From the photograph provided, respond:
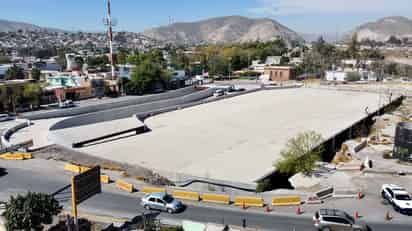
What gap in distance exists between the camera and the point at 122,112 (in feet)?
135

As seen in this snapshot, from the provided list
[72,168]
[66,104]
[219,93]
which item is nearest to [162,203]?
[72,168]

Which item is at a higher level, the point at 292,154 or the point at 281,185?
the point at 292,154

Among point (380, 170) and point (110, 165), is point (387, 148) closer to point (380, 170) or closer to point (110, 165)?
point (380, 170)

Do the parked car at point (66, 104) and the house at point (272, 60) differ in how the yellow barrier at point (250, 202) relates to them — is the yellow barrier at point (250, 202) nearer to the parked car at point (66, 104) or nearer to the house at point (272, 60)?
the parked car at point (66, 104)

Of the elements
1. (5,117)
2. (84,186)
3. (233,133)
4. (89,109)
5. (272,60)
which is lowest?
(233,133)

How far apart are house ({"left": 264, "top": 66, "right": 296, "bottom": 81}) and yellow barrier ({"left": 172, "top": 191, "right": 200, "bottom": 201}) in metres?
64.5

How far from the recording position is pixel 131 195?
18594 mm

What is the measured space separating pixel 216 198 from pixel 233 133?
16590 mm

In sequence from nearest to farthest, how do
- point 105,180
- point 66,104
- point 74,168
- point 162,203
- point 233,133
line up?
point 162,203
point 105,180
point 74,168
point 233,133
point 66,104

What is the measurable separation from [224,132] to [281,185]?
Answer: 1273 cm

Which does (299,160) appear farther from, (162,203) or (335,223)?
(162,203)

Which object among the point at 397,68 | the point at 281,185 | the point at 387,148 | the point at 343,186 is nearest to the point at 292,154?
the point at 281,185

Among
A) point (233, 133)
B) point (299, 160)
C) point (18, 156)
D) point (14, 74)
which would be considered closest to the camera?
point (299, 160)

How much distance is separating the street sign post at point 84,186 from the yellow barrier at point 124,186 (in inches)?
167
